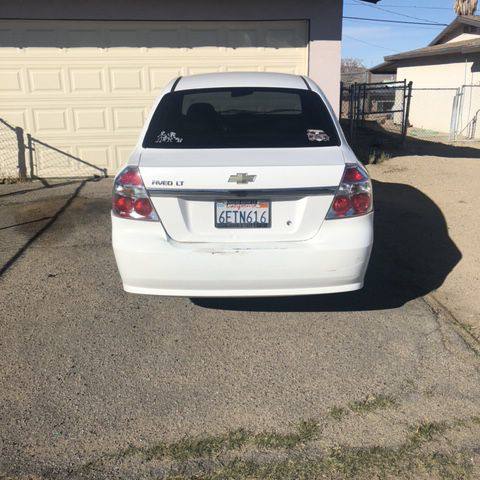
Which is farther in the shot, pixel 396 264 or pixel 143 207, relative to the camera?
pixel 396 264

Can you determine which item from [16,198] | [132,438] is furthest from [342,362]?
[16,198]

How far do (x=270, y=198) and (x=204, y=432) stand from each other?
4.77 feet

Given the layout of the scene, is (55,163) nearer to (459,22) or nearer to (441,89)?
(441,89)

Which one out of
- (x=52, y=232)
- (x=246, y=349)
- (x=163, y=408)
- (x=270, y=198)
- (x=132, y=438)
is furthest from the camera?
(x=52, y=232)

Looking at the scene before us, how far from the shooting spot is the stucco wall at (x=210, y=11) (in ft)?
30.0

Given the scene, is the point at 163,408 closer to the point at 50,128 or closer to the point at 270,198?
the point at 270,198

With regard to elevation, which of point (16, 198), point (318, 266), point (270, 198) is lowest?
point (16, 198)

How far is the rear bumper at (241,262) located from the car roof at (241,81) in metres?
1.54

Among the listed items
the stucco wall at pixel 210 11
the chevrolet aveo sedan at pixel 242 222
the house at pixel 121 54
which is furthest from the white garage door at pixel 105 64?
the chevrolet aveo sedan at pixel 242 222

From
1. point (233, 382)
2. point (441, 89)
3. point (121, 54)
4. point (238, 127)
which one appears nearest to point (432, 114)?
point (441, 89)

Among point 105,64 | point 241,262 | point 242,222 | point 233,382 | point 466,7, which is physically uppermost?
point 466,7

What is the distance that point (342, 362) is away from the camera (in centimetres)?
360

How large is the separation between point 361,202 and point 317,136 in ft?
2.14

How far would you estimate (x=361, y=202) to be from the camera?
11.8 ft
